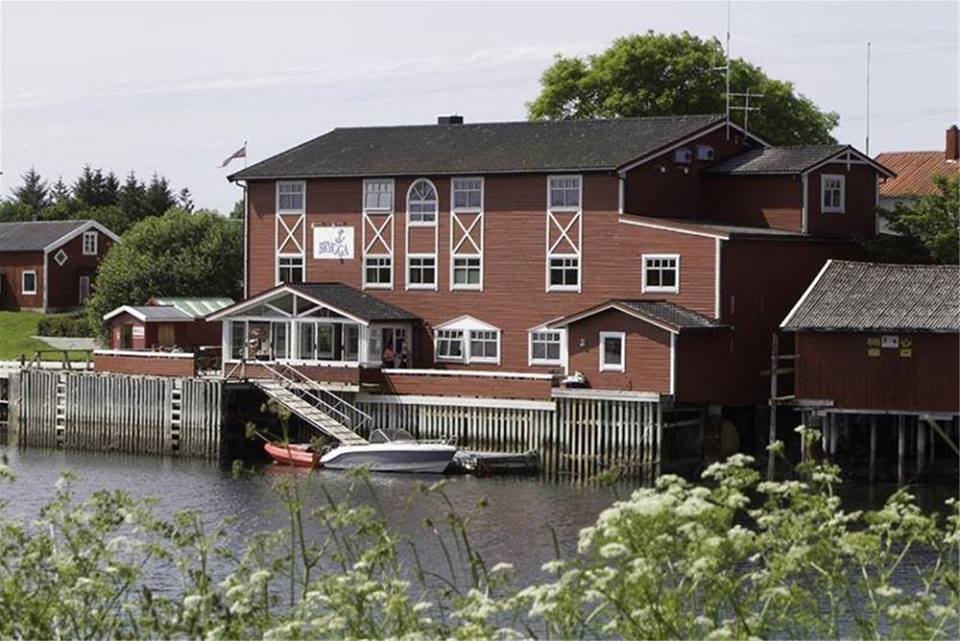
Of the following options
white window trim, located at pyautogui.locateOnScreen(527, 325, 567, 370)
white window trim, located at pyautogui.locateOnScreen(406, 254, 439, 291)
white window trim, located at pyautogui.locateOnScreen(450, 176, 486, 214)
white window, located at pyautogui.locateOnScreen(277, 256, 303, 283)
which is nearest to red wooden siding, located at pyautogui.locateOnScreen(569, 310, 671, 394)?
white window trim, located at pyautogui.locateOnScreen(527, 325, 567, 370)

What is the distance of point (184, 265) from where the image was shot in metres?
75.6

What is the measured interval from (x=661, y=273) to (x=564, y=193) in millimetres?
3852

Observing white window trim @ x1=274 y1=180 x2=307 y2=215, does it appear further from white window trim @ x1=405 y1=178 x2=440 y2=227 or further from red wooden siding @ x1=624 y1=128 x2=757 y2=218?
red wooden siding @ x1=624 y1=128 x2=757 y2=218

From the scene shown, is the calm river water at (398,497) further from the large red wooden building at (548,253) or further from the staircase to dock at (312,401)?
the large red wooden building at (548,253)

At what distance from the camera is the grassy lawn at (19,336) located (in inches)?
2923

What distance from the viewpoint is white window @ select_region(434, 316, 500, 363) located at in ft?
178

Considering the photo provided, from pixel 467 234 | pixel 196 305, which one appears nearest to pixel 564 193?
pixel 467 234

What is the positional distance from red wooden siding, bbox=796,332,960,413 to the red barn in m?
45.9

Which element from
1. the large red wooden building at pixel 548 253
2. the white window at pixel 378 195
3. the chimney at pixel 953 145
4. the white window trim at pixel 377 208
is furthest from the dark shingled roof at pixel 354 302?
the chimney at pixel 953 145

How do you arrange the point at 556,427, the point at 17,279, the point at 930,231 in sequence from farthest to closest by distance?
the point at 17,279 → the point at 930,231 → the point at 556,427

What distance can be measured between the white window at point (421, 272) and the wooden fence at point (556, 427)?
4.41 meters

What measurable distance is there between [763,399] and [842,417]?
2.67 metres

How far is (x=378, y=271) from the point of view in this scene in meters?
56.8

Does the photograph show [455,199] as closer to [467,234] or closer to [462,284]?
[467,234]
